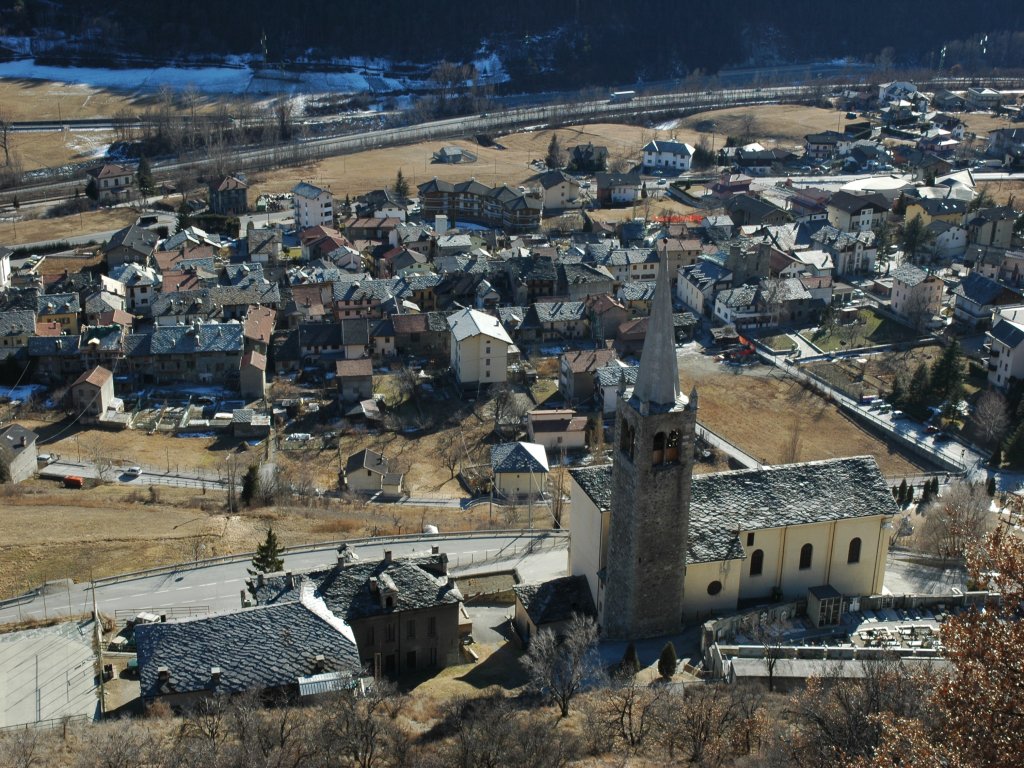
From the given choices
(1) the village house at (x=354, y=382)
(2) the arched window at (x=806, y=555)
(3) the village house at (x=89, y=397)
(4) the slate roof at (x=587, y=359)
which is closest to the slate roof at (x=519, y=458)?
(4) the slate roof at (x=587, y=359)

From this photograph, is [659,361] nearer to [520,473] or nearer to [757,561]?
[757,561]

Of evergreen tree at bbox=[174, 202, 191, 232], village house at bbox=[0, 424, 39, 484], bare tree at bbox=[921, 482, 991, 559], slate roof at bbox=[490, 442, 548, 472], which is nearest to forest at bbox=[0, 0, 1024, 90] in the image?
evergreen tree at bbox=[174, 202, 191, 232]

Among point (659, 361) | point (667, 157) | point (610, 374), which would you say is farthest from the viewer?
point (667, 157)

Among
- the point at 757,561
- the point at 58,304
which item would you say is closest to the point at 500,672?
A: the point at 757,561

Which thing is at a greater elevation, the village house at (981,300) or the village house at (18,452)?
the village house at (981,300)

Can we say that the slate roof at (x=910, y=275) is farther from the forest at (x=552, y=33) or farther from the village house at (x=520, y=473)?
the forest at (x=552, y=33)

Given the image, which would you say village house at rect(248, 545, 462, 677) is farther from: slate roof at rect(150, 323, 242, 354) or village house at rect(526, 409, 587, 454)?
slate roof at rect(150, 323, 242, 354)
